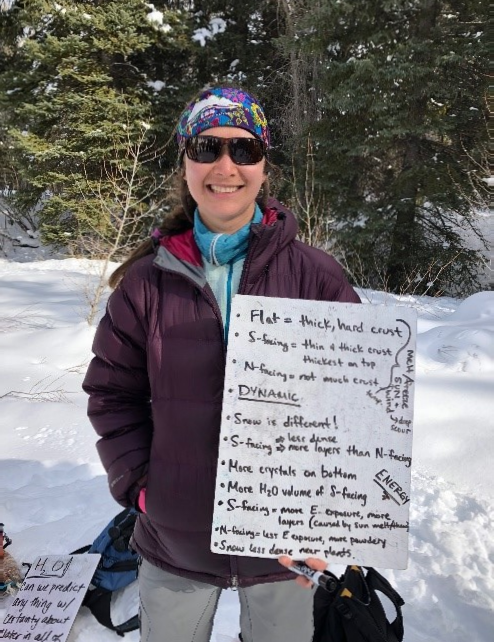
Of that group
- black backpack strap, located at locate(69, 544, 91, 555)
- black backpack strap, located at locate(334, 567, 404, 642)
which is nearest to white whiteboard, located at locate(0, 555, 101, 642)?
black backpack strap, located at locate(69, 544, 91, 555)

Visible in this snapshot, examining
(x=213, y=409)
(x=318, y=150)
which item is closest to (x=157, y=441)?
(x=213, y=409)

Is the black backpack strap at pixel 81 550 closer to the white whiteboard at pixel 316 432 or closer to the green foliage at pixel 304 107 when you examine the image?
the white whiteboard at pixel 316 432

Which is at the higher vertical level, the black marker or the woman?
the woman

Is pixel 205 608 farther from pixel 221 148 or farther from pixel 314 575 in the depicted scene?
pixel 221 148

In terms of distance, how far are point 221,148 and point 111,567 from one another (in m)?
2.11

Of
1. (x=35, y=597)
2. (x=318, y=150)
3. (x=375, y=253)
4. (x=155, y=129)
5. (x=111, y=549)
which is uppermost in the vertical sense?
(x=155, y=129)

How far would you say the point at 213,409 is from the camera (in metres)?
1.17

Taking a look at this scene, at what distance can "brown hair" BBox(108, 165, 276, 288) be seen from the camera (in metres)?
1.34

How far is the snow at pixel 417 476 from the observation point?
2.15 metres

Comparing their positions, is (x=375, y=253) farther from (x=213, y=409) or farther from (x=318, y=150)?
(x=213, y=409)

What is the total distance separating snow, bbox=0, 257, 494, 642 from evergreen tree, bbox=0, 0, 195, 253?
21.2 ft

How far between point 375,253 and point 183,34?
25.6ft

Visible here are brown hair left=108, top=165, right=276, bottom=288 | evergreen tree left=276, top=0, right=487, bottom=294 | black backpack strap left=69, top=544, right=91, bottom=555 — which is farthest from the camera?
evergreen tree left=276, top=0, right=487, bottom=294

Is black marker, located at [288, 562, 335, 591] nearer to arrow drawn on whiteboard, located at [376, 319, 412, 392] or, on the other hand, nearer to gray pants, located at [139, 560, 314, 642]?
gray pants, located at [139, 560, 314, 642]
